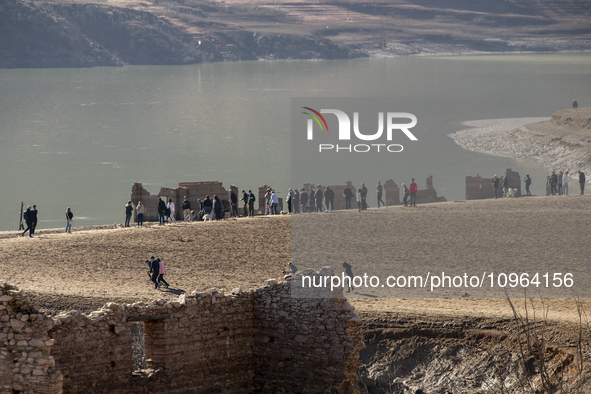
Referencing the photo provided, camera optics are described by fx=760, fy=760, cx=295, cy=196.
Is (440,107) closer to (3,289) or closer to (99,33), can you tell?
(3,289)

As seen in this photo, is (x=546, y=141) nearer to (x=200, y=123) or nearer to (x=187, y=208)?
(x=187, y=208)

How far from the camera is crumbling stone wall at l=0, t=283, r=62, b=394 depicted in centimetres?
1042

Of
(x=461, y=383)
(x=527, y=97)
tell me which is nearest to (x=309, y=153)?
(x=461, y=383)

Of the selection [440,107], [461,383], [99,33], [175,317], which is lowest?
[461,383]

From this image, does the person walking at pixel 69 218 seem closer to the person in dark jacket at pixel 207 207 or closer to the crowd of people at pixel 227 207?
the crowd of people at pixel 227 207

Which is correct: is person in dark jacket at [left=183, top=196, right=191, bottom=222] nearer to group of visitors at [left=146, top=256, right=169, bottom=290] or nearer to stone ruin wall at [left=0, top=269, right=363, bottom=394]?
group of visitors at [left=146, top=256, right=169, bottom=290]

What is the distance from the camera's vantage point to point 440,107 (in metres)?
108

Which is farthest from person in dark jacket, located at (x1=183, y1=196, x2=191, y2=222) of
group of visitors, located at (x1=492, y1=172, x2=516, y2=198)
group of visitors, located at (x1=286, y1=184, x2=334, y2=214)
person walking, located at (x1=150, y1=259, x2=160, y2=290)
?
group of visitors, located at (x1=492, y1=172, x2=516, y2=198)

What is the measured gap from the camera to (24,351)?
10539mm

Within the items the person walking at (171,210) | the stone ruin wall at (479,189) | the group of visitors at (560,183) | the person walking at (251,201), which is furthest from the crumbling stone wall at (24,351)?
the group of visitors at (560,183)

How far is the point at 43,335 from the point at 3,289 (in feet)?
2.80

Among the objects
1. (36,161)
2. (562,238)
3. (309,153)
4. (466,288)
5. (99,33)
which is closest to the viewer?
(466,288)

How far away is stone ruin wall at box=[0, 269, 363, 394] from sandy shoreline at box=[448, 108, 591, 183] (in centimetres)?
4263

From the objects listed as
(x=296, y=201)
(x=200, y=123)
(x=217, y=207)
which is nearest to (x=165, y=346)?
(x=217, y=207)
